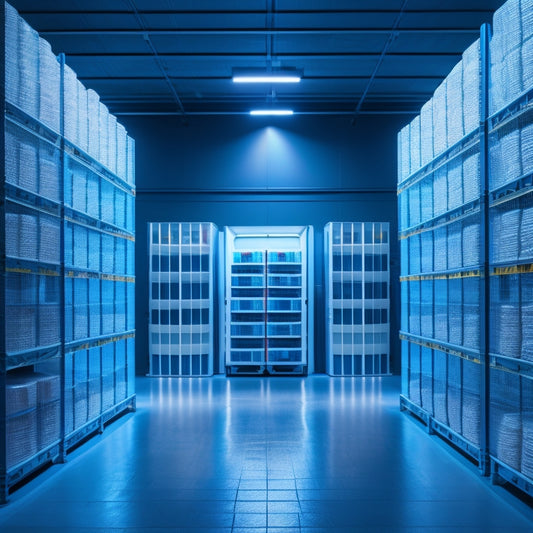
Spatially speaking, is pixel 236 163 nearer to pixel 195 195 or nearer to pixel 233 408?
pixel 195 195

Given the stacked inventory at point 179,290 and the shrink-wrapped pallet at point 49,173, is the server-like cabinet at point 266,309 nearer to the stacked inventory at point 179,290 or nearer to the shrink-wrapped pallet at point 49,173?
the stacked inventory at point 179,290

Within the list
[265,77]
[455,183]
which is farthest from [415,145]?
[265,77]

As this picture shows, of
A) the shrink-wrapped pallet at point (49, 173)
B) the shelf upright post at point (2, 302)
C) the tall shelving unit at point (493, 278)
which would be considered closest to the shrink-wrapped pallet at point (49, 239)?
the shrink-wrapped pallet at point (49, 173)

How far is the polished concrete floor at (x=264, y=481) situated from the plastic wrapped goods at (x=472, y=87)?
3.78 metres

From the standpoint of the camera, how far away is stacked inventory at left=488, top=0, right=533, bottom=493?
5.01 m

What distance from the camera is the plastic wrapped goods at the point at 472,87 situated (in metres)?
6.07

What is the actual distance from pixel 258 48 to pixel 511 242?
8307 millimetres

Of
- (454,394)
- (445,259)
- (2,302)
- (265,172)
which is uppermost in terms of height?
(265,172)

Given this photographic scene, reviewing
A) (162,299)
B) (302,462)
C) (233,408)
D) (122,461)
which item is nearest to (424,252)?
(302,462)

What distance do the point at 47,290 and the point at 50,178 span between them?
4.00 ft

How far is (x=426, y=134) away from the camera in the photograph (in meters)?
8.04

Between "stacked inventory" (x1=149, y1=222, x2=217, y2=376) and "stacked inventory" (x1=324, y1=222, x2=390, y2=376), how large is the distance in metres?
3.01

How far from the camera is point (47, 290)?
6176 millimetres

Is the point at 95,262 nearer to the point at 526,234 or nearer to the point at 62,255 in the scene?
the point at 62,255
